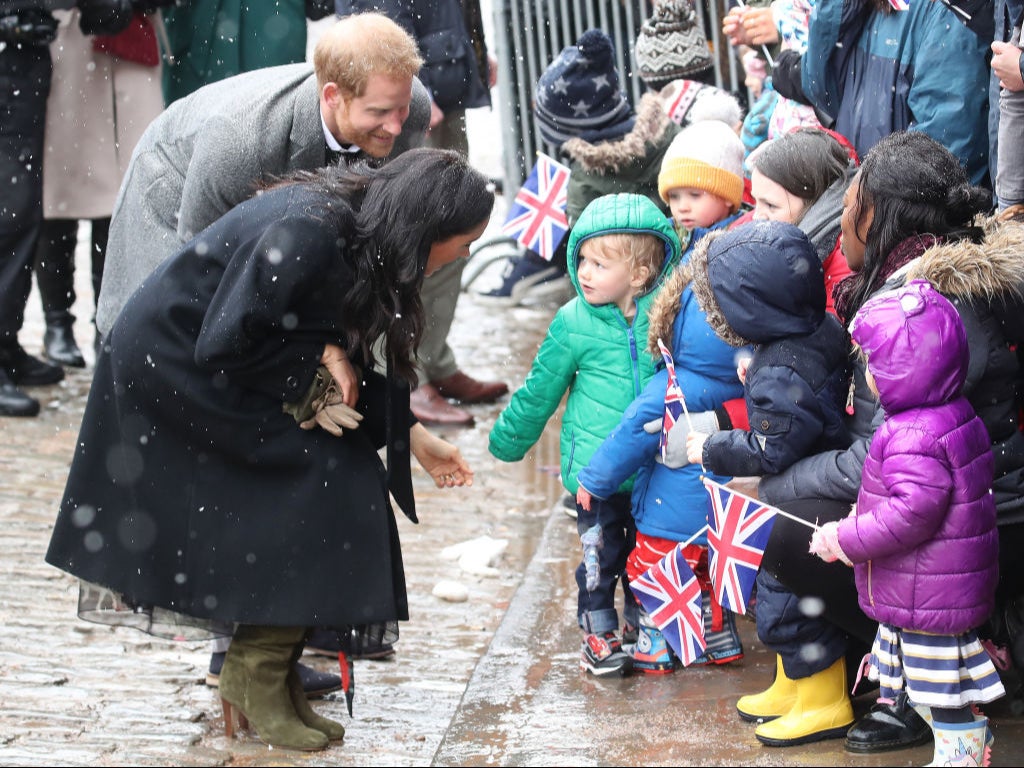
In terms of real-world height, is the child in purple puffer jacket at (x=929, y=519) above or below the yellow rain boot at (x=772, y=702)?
above

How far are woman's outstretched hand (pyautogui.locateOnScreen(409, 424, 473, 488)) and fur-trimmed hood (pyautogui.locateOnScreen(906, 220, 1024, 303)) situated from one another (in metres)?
1.42

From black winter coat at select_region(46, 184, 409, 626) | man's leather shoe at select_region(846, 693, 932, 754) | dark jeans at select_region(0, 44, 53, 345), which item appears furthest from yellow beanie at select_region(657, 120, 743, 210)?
dark jeans at select_region(0, 44, 53, 345)

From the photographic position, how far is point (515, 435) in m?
4.85

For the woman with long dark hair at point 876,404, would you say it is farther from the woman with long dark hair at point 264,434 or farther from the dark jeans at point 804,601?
the woman with long dark hair at point 264,434

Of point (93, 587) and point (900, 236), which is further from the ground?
point (900, 236)

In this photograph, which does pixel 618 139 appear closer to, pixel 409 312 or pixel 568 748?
pixel 409 312

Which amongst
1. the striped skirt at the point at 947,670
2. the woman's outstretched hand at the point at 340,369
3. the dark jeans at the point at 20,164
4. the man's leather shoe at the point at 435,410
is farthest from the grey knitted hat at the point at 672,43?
the striped skirt at the point at 947,670

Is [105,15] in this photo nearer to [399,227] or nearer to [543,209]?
[543,209]

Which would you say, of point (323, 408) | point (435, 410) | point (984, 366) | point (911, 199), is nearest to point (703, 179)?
point (911, 199)

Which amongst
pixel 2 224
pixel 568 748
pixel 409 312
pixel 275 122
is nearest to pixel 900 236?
pixel 409 312

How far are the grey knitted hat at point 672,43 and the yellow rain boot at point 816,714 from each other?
3915 millimetres

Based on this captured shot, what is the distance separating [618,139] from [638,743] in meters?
3.65

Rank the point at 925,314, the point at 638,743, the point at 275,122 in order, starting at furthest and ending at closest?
the point at 275,122 → the point at 638,743 → the point at 925,314

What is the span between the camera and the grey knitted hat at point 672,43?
7.23m
